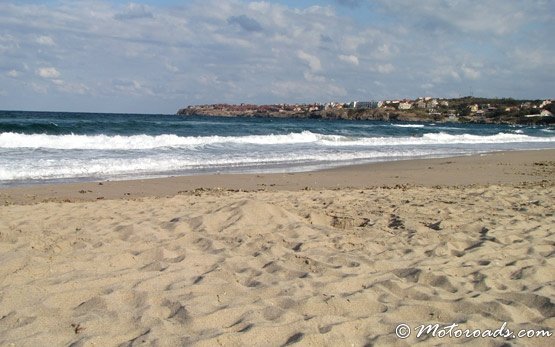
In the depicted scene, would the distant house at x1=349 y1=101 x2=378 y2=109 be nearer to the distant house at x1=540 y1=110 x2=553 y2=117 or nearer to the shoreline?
the distant house at x1=540 y1=110 x2=553 y2=117

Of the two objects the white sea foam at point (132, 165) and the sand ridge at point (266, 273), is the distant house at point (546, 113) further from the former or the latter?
the sand ridge at point (266, 273)

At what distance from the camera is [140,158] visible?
50.4ft

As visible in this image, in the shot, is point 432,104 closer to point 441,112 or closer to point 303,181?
point 441,112

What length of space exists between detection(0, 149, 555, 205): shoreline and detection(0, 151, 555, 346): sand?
1.31 m

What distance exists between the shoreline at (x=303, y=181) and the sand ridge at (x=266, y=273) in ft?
7.36

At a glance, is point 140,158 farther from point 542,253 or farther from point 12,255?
point 542,253

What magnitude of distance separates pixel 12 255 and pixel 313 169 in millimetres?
10747

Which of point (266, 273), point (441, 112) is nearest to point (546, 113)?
point (441, 112)

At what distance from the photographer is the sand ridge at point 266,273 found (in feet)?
10.4

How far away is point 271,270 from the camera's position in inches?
171

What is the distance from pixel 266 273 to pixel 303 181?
24.2 ft

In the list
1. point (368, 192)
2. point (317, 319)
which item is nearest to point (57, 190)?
point (368, 192)

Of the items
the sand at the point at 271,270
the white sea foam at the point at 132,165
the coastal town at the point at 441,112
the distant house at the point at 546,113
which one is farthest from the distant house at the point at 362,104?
the sand at the point at 271,270

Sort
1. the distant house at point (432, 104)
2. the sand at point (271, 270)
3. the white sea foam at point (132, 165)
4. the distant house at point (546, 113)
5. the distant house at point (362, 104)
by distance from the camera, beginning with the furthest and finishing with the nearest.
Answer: the distant house at point (362, 104) < the distant house at point (432, 104) < the distant house at point (546, 113) < the white sea foam at point (132, 165) < the sand at point (271, 270)
